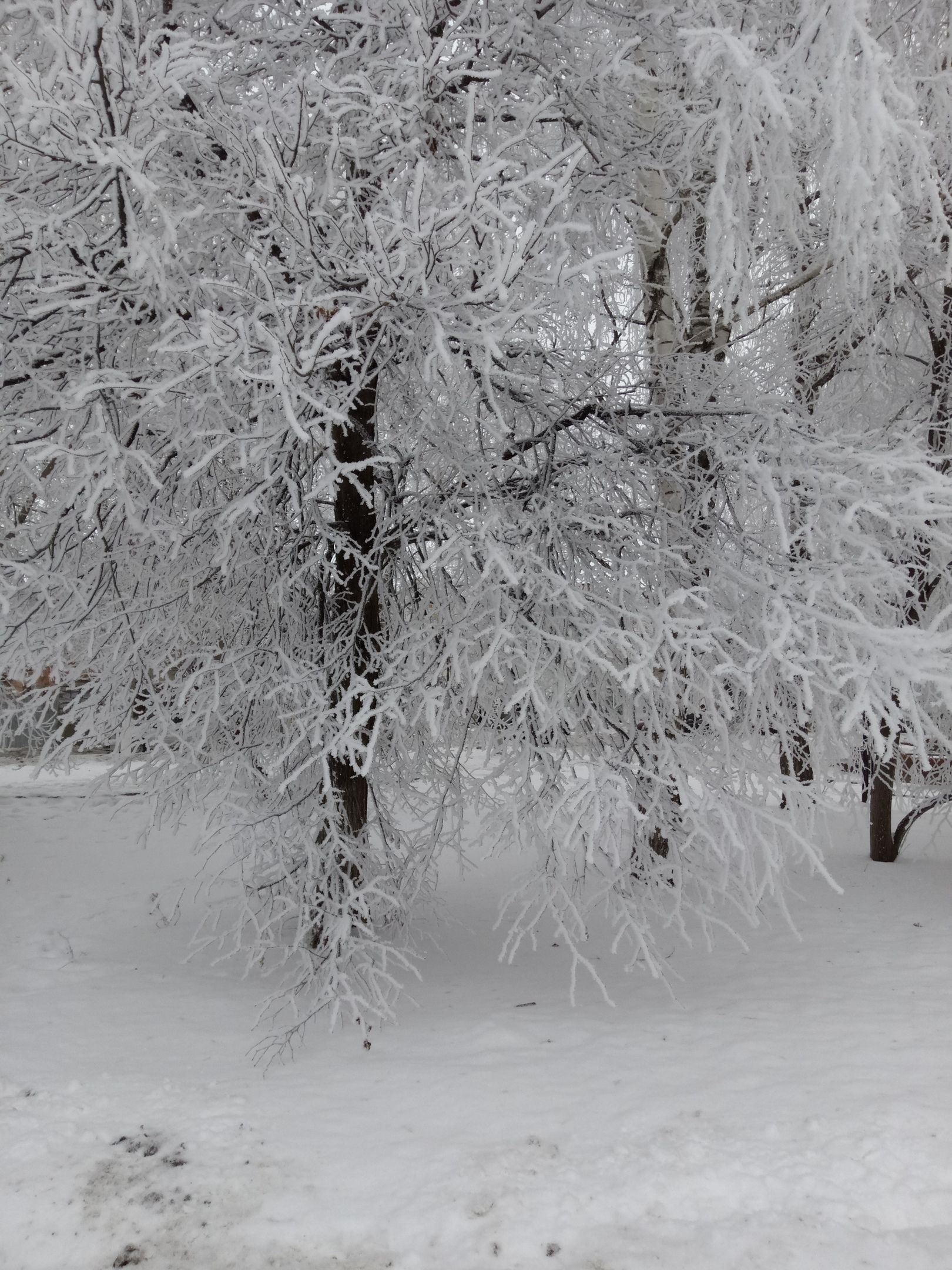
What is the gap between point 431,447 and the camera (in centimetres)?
497

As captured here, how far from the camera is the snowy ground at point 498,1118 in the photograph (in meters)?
3.10

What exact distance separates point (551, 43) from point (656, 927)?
5.53 meters

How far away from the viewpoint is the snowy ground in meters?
3.10

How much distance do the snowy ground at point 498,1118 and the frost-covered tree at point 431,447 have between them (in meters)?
0.53

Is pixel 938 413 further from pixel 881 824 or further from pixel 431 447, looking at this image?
pixel 431 447

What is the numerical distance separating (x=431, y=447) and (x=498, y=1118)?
120 inches

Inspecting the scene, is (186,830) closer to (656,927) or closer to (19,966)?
(19,966)

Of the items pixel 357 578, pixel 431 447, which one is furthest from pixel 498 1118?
pixel 431 447

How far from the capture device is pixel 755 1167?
340cm

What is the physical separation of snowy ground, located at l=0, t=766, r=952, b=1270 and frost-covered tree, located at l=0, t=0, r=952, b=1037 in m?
0.53

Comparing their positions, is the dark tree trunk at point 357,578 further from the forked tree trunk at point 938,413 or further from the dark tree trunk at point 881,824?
the dark tree trunk at point 881,824

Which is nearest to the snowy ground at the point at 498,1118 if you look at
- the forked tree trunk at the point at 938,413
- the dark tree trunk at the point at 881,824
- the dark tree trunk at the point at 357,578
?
the dark tree trunk at the point at 357,578

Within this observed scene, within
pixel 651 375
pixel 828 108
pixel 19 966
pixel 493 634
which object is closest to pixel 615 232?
pixel 651 375

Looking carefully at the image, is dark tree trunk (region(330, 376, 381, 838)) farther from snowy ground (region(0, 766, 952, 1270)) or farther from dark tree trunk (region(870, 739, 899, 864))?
dark tree trunk (region(870, 739, 899, 864))
